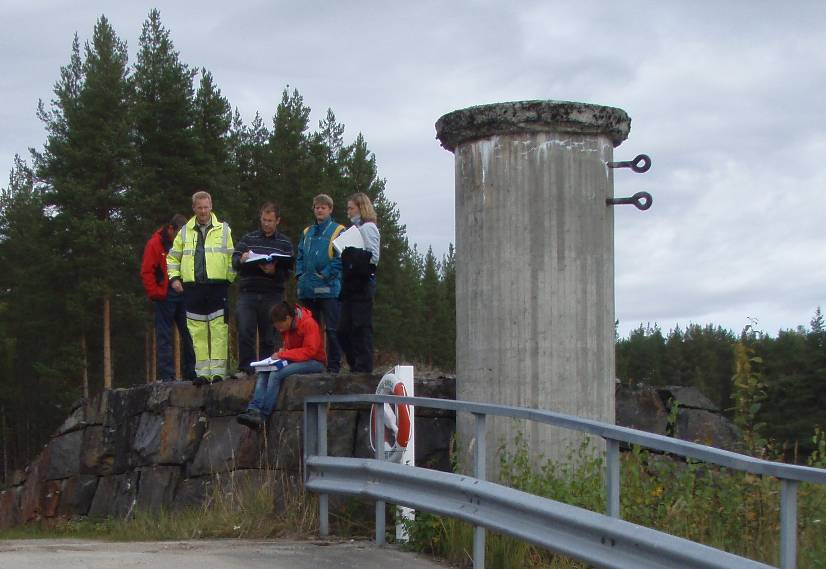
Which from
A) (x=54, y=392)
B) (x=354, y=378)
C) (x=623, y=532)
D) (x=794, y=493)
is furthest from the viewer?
(x=54, y=392)

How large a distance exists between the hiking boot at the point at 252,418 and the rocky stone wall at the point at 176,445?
97 mm

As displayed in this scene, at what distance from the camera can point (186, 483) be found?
10805mm

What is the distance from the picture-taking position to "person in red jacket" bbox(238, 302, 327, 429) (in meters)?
9.52

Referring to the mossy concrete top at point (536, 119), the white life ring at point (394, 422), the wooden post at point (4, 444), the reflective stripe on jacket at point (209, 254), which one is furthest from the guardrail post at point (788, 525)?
the wooden post at point (4, 444)

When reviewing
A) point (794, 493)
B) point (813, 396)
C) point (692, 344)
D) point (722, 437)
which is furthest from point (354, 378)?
point (692, 344)

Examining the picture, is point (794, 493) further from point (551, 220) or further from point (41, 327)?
point (41, 327)

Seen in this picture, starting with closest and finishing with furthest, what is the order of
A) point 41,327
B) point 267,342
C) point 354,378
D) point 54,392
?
point 354,378
point 267,342
point 41,327
point 54,392

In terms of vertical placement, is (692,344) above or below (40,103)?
below

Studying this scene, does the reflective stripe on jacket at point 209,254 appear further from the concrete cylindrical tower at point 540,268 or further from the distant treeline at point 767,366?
the distant treeline at point 767,366

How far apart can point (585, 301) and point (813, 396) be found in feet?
211

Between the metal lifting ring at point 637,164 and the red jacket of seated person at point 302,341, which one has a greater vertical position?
the metal lifting ring at point 637,164

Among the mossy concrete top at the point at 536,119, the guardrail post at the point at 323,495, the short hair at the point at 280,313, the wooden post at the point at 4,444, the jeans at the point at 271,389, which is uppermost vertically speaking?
the mossy concrete top at the point at 536,119

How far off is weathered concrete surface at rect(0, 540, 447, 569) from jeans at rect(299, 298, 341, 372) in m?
2.82

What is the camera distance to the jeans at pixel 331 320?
10.9 meters
